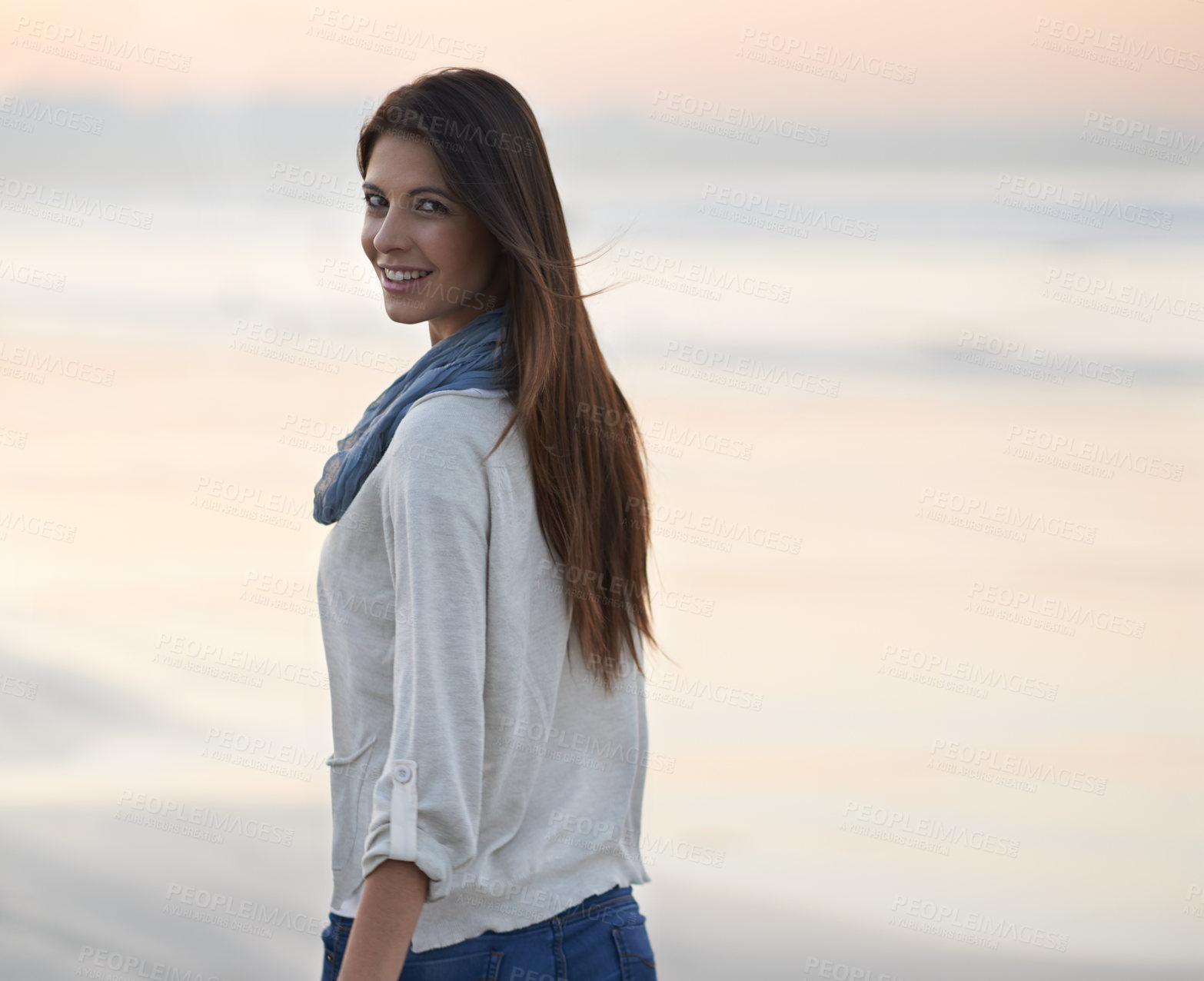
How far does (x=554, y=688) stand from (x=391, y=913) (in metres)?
0.25

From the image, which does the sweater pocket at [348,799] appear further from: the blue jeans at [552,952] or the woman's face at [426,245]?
the woman's face at [426,245]

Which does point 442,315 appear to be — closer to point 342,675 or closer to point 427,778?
point 342,675

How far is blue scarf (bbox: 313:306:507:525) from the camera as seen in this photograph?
1116 mm

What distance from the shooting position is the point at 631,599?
1.22m

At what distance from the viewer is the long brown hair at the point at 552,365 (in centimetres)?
113

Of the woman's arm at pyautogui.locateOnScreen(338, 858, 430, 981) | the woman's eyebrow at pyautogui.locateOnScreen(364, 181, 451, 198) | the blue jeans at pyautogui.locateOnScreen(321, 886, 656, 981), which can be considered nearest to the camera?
the woman's arm at pyautogui.locateOnScreen(338, 858, 430, 981)

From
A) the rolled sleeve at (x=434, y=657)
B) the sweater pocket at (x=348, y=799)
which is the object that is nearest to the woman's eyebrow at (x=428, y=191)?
the rolled sleeve at (x=434, y=657)

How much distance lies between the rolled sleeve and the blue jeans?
145 mm

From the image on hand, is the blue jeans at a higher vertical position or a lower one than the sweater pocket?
lower

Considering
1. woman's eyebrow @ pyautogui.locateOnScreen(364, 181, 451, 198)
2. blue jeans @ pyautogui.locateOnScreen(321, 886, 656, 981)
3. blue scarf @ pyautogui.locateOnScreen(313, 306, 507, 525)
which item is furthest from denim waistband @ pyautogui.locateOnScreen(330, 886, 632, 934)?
woman's eyebrow @ pyautogui.locateOnScreen(364, 181, 451, 198)

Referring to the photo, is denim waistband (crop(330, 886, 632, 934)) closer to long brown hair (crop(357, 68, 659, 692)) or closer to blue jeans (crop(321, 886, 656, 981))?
blue jeans (crop(321, 886, 656, 981))

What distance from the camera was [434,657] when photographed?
1.00 meters

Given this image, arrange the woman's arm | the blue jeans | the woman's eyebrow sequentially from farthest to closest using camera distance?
the woman's eyebrow, the blue jeans, the woman's arm

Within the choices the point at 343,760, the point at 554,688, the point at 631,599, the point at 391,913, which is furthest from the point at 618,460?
the point at 391,913
